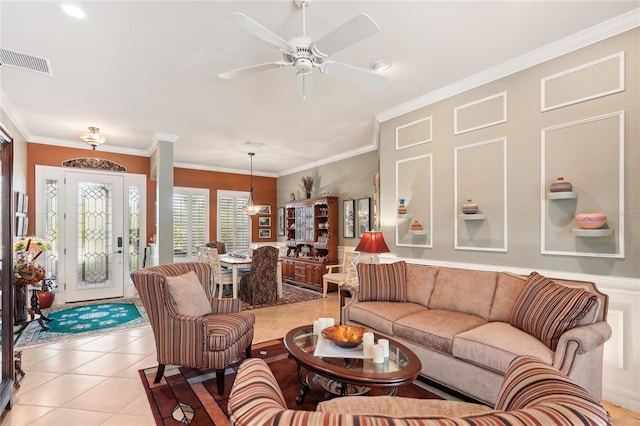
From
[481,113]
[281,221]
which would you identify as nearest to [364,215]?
[481,113]

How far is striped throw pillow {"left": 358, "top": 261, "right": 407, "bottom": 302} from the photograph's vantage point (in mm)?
3537

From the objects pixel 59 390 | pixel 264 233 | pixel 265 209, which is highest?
pixel 265 209

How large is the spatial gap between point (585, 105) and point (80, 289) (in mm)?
7565

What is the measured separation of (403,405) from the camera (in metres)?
1.42

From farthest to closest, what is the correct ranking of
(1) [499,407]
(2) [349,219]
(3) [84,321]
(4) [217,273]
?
(2) [349,219], (4) [217,273], (3) [84,321], (1) [499,407]

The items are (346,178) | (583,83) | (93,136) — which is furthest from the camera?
(346,178)

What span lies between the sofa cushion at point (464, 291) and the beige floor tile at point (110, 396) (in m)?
2.83

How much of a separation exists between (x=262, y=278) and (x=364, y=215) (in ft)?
7.43

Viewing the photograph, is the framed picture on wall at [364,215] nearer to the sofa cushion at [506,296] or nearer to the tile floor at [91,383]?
the tile floor at [91,383]

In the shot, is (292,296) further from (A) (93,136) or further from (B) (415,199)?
(A) (93,136)

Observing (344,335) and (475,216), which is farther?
(475,216)

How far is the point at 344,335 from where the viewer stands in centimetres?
236

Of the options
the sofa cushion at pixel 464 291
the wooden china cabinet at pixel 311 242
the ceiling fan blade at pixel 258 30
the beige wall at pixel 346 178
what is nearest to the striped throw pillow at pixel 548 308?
the sofa cushion at pixel 464 291

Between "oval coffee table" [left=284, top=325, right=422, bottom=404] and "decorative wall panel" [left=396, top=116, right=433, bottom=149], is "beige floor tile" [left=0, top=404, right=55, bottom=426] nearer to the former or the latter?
"oval coffee table" [left=284, top=325, right=422, bottom=404]
